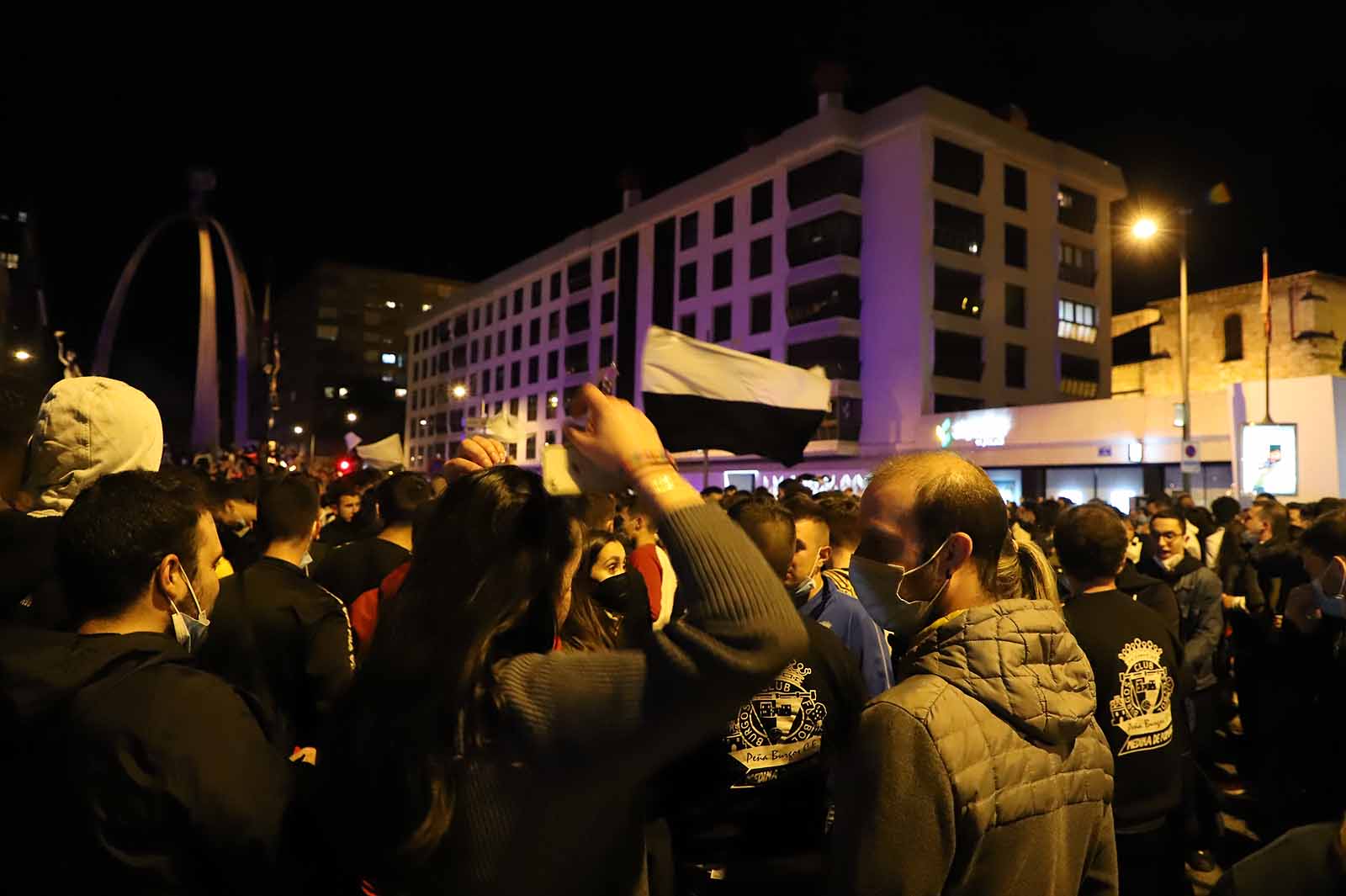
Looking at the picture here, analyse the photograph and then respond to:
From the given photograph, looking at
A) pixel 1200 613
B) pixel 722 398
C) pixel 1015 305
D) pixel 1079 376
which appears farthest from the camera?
pixel 1079 376

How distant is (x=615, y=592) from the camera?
10.9ft

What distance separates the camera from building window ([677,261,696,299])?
40.7 meters

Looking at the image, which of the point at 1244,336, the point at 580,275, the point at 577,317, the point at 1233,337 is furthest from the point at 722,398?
the point at 580,275

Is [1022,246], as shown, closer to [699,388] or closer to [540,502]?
[699,388]

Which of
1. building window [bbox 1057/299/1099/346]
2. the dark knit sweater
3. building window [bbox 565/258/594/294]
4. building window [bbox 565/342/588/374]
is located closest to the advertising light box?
building window [bbox 1057/299/1099/346]

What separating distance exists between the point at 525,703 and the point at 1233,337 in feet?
151

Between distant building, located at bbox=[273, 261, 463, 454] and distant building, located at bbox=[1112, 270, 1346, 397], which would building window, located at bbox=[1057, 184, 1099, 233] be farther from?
distant building, located at bbox=[273, 261, 463, 454]

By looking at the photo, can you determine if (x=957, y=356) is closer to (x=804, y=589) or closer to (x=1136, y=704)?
(x=804, y=589)

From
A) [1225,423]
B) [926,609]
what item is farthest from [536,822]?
[1225,423]

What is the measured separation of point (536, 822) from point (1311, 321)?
43739 mm

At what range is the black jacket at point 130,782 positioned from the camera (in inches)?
61.3

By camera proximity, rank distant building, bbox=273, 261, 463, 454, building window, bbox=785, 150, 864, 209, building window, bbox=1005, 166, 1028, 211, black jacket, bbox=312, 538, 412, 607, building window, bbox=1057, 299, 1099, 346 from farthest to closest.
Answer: distant building, bbox=273, 261, 463, 454
building window, bbox=1057, 299, 1099, 346
building window, bbox=1005, 166, 1028, 211
building window, bbox=785, 150, 864, 209
black jacket, bbox=312, 538, 412, 607

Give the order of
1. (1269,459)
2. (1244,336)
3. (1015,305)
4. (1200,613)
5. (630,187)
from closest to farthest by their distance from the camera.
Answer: (1200,613) → (1269,459) → (1015,305) → (1244,336) → (630,187)

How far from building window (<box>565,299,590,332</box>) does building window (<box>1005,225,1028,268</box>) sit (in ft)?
77.3
